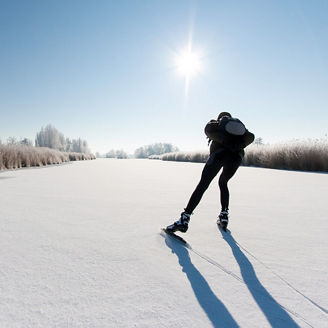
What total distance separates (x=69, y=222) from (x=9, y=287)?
99 cm

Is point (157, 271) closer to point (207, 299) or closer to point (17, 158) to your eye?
point (207, 299)

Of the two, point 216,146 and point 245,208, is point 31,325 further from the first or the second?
point 245,208

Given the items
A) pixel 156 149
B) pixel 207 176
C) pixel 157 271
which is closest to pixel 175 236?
pixel 157 271

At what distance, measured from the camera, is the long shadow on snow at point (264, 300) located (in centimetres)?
78

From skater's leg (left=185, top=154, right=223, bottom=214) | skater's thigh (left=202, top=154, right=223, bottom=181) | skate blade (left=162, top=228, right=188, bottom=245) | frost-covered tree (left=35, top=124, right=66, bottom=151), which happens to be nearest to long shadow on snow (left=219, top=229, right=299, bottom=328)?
skate blade (left=162, top=228, right=188, bottom=245)

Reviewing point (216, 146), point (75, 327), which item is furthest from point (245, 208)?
point (75, 327)

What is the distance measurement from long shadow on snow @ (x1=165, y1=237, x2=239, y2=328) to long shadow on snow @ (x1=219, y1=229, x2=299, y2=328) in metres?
0.16

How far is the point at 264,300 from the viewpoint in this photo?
2.94 feet

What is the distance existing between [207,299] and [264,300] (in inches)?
10.1

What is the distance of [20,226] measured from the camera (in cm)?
176

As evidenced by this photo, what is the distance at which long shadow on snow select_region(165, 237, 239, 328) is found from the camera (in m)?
0.77

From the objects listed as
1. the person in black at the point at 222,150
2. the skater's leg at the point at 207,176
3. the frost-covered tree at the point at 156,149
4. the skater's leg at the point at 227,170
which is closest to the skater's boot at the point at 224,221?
the person in black at the point at 222,150

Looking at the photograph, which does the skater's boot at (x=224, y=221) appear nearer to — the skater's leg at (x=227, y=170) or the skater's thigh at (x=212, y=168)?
the skater's leg at (x=227, y=170)

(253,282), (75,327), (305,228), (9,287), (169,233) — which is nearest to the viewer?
(75,327)
